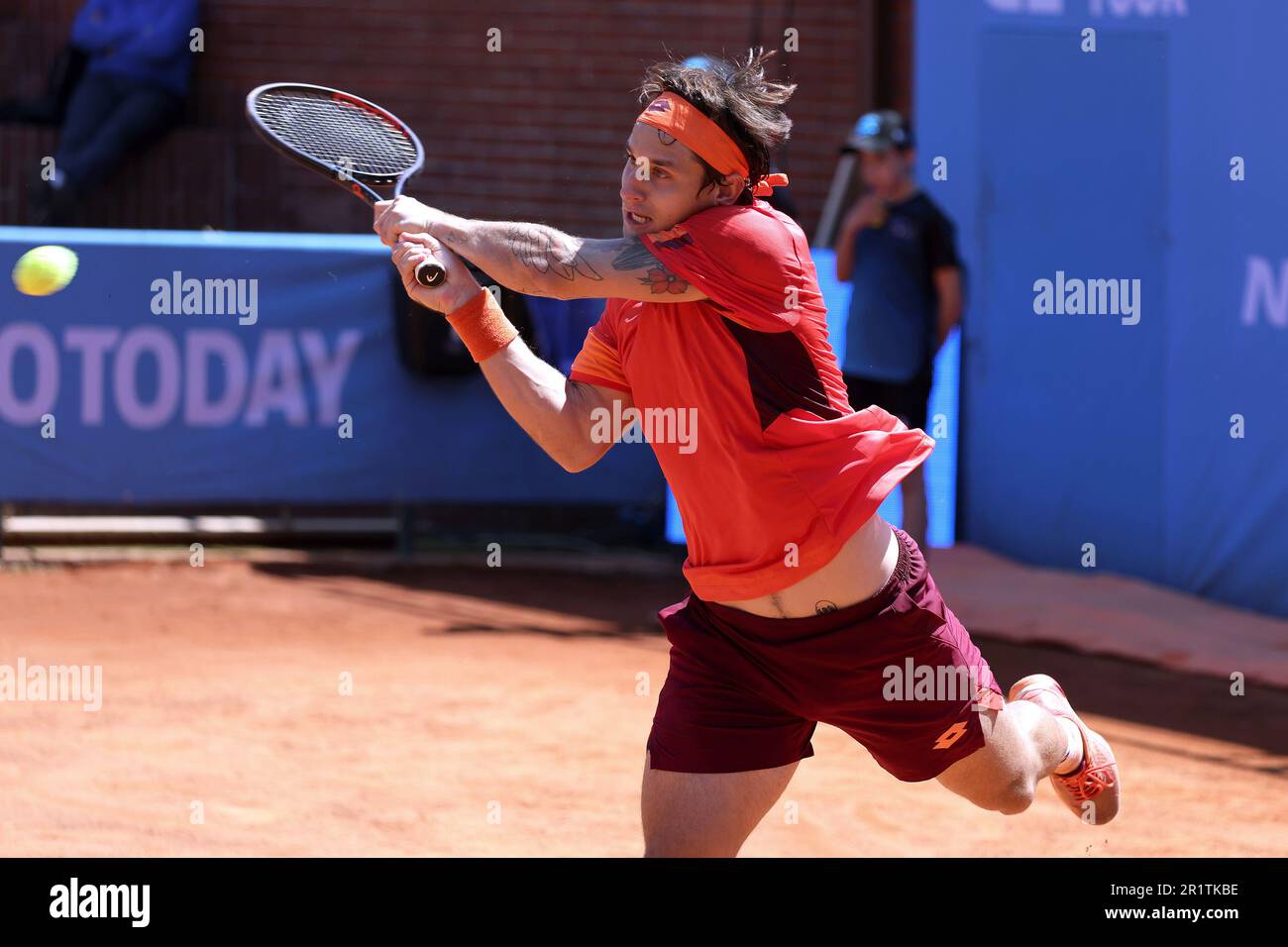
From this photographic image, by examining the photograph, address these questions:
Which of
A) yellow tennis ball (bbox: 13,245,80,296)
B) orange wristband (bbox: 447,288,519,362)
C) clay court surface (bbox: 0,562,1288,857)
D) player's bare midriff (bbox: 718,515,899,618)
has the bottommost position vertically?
clay court surface (bbox: 0,562,1288,857)

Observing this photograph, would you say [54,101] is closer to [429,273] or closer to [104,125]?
[104,125]

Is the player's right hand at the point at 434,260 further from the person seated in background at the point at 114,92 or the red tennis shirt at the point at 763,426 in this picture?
the person seated in background at the point at 114,92

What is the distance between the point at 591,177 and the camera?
10664 mm

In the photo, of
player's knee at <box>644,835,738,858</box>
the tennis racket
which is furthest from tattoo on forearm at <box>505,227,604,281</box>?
player's knee at <box>644,835,738,858</box>

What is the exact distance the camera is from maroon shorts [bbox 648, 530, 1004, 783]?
117 inches

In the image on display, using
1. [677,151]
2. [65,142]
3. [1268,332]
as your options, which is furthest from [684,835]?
[65,142]

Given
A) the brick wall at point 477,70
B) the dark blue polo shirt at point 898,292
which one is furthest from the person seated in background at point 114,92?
the dark blue polo shirt at point 898,292

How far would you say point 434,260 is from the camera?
2.82 metres

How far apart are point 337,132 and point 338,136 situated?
3 centimetres

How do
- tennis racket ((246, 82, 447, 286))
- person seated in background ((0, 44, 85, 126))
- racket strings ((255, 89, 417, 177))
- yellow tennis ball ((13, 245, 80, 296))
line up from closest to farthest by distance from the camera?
tennis racket ((246, 82, 447, 286)) < racket strings ((255, 89, 417, 177)) < yellow tennis ball ((13, 245, 80, 296)) < person seated in background ((0, 44, 85, 126))

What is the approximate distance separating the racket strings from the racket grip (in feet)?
2.03

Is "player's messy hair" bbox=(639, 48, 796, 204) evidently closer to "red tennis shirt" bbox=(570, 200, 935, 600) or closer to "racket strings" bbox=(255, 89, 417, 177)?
"red tennis shirt" bbox=(570, 200, 935, 600)

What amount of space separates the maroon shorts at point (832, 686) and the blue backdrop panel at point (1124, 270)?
16.9 feet

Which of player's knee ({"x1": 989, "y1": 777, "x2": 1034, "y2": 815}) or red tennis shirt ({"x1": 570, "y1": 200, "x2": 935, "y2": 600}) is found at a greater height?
red tennis shirt ({"x1": 570, "y1": 200, "x2": 935, "y2": 600})
